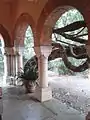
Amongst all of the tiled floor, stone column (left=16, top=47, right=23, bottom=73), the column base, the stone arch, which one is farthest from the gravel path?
the stone arch

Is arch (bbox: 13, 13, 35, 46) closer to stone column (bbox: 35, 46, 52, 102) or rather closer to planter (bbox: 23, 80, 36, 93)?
stone column (bbox: 35, 46, 52, 102)

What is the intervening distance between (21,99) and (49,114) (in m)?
1.49

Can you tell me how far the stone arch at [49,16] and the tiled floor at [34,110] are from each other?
1.60m

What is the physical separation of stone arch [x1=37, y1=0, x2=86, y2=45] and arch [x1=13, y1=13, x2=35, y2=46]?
65 cm

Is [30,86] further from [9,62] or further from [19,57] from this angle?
[9,62]

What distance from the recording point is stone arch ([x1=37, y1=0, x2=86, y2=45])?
4373 millimetres

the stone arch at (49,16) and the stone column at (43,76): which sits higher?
the stone arch at (49,16)

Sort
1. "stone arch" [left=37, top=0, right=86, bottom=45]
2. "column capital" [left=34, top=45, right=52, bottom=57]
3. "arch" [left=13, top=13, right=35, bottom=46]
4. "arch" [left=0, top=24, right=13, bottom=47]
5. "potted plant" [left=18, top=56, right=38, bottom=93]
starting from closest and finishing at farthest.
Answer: "stone arch" [left=37, top=0, right=86, bottom=45]
"column capital" [left=34, top=45, right=52, bottom=57]
"arch" [left=13, top=13, right=35, bottom=46]
"potted plant" [left=18, top=56, right=38, bottom=93]
"arch" [left=0, top=24, right=13, bottom=47]

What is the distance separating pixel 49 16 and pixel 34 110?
2.25 metres

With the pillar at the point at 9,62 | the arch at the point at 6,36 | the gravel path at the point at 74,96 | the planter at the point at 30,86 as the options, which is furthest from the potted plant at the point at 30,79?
the arch at the point at 6,36

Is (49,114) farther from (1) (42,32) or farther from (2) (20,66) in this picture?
(2) (20,66)

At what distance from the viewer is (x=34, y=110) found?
16.0 feet

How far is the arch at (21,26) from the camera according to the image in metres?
6.11

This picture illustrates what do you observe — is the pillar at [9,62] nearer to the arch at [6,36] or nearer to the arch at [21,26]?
the arch at [6,36]
